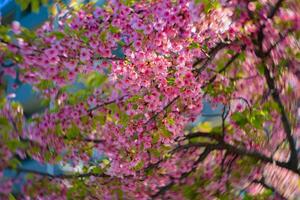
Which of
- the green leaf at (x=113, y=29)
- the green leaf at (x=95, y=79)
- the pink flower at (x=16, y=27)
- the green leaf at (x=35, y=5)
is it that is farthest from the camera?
the green leaf at (x=95, y=79)

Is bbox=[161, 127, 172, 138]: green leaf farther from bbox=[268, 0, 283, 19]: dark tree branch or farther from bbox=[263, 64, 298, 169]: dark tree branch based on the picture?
bbox=[268, 0, 283, 19]: dark tree branch

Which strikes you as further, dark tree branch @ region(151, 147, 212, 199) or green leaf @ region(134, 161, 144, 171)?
green leaf @ region(134, 161, 144, 171)

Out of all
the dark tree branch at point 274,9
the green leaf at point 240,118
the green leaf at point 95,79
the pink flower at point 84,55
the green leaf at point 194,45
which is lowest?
the green leaf at point 240,118

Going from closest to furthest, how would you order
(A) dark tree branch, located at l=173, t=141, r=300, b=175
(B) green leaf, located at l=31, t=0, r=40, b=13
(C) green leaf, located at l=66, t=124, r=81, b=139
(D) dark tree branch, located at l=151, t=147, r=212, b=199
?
(B) green leaf, located at l=31, t=0, r=40, b=13 → (A) dark tree branch, located at l=173, t=141, r=300, b=175 → (D) dark tree branch, located at l=151, t=147, r=212, b=199 → (C) green leaf, located at l=66, t=124, r=81, b=139

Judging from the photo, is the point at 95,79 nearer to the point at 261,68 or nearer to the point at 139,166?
the point at 139,166

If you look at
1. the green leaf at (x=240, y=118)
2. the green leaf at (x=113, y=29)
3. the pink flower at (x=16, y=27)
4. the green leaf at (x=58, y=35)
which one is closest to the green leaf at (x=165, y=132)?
the green leaf at (x=240, y=118)

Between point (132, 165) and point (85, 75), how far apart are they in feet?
4.07

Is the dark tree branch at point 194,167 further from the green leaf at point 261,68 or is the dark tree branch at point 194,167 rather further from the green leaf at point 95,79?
the green leaf at point 95,79

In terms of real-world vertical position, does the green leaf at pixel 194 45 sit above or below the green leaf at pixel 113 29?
below

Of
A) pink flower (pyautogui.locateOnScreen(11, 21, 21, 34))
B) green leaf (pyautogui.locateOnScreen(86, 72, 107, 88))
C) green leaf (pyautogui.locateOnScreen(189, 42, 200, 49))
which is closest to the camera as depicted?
pink flower (pyautogui.locateOnScreen(11, 21, 21, 34))

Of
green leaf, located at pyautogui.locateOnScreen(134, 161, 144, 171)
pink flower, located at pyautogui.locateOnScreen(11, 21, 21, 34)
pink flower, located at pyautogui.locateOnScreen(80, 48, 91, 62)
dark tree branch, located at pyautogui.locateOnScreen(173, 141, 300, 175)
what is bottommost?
green leaf, located at pyautogui.locateOnScreen(134, 161, 144, 171)

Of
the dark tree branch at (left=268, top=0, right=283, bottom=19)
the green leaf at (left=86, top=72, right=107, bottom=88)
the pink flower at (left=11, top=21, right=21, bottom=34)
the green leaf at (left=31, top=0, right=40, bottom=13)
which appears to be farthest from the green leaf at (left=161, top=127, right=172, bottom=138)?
the green leaf at (left=31, top=0, right=40, bottom=13)

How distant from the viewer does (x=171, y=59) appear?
6.24 meters

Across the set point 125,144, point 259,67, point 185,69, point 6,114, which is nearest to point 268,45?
point 259,67
